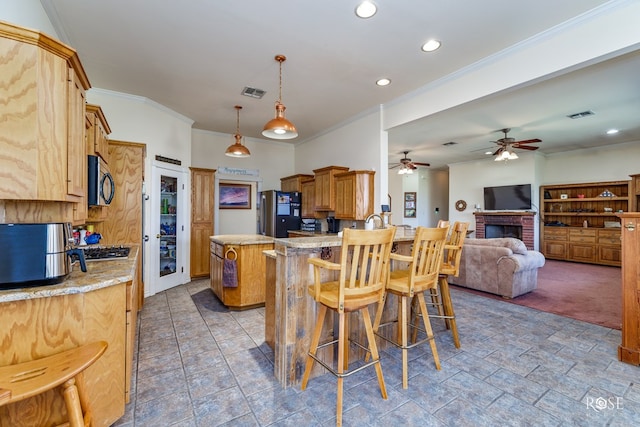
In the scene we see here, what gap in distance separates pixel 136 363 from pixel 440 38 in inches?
165

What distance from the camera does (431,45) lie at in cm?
300

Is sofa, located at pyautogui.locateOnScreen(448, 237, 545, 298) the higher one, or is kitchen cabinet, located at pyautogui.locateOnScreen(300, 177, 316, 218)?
kitchen cabinet, located at pyautogui.locateOnScreen(300, 177, 316, 218)

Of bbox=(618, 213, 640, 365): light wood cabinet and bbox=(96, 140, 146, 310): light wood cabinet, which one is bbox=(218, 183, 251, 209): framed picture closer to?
bbox=(96, 140, 146, 310): light wood cabinet

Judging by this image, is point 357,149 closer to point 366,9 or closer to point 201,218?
point 366,9

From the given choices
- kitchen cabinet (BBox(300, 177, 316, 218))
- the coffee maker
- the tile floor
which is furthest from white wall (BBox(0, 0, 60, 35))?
the coffee maker

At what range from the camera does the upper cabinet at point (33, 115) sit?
144cm

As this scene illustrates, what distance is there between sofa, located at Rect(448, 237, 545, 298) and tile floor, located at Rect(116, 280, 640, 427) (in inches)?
39.9

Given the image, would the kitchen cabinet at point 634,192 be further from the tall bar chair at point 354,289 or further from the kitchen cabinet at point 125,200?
the kitchen cabinet at point 125,200

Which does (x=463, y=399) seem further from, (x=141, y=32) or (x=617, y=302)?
(x=141, y=32)

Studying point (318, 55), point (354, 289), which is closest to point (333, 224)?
point (318, 55)

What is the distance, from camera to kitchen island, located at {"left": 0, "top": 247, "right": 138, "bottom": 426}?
1.35 metres

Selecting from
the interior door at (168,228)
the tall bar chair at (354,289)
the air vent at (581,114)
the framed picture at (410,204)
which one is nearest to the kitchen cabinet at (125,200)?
the interior door at (168,228)

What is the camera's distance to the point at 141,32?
2814mm

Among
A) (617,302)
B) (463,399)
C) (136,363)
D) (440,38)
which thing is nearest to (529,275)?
(617,302)
